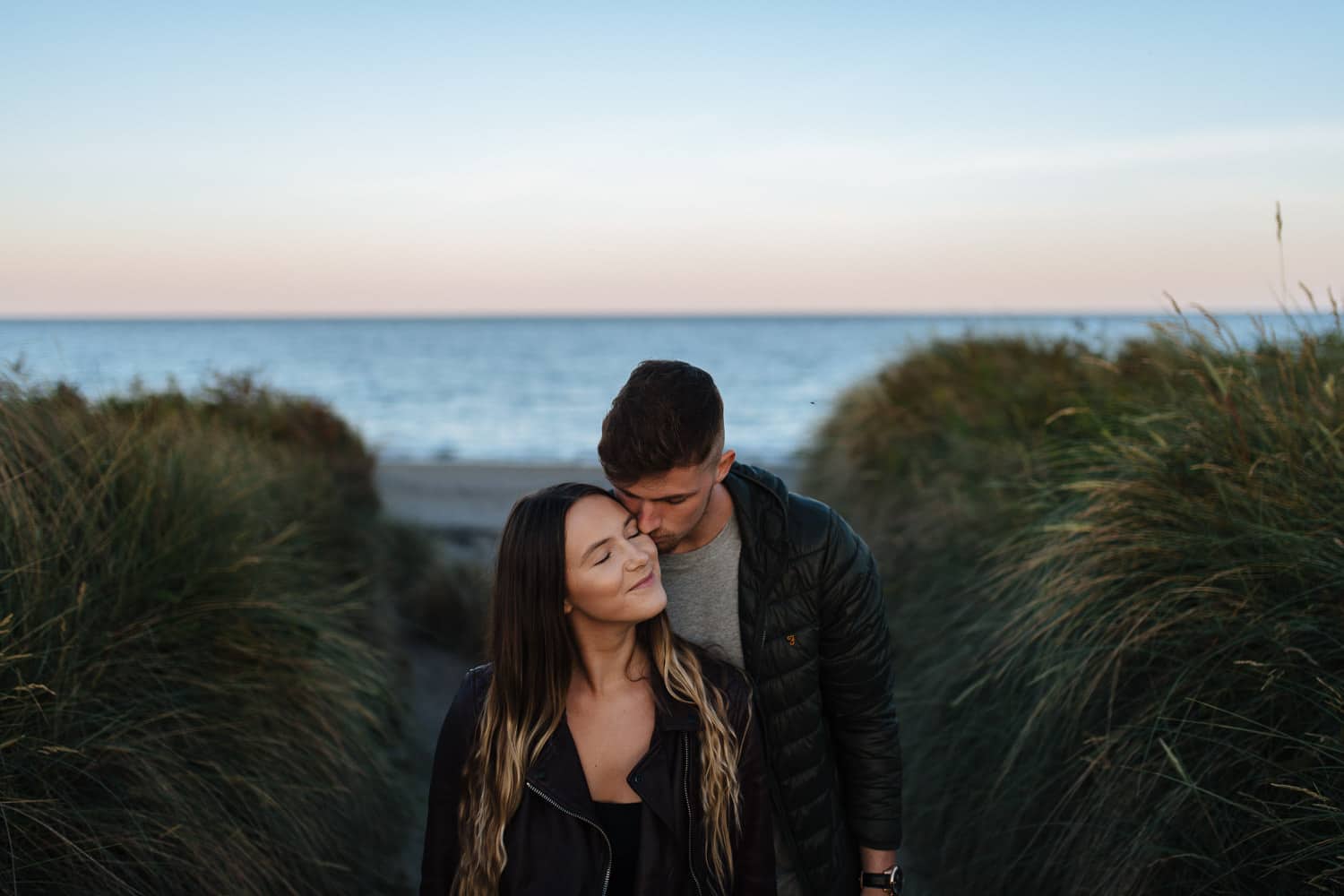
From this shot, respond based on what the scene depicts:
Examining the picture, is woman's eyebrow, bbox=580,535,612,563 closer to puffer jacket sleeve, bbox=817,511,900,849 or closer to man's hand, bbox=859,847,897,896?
puffer jacket sleeve, bbox=817,511,900,849

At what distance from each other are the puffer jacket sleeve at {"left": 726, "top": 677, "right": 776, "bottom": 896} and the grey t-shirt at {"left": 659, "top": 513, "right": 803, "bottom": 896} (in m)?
0.21

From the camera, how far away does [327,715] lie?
4.02 m

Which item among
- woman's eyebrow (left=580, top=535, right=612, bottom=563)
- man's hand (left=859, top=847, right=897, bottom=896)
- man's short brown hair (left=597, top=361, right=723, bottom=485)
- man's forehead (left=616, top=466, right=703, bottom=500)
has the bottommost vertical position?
man's hand (left=859, top=847, right=897, bottom=896)

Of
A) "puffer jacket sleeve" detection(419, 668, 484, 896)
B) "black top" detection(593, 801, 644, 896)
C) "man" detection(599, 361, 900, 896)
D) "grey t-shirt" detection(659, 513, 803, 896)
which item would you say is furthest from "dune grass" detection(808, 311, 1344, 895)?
"puffer jacket sleeve" detection(419, 668, 484, 896)

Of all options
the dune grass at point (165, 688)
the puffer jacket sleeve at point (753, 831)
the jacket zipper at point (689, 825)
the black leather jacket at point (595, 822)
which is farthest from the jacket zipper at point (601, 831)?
the dune grass at point (165, 688)

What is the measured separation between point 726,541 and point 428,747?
3.46m

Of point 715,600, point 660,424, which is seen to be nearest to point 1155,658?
point 715,600

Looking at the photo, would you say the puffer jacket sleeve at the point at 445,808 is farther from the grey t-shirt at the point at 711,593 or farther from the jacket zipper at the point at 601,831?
the grey t-shirt at the point at 711,593

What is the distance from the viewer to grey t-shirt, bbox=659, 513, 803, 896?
2751mm

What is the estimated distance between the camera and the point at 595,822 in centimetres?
240

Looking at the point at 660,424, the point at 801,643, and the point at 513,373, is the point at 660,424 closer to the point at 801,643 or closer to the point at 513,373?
the point at 801,643

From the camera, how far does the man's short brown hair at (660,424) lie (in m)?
2.39

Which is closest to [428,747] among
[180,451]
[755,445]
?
[180,451]

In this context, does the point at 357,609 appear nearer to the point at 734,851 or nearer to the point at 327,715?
the point at 327,715
